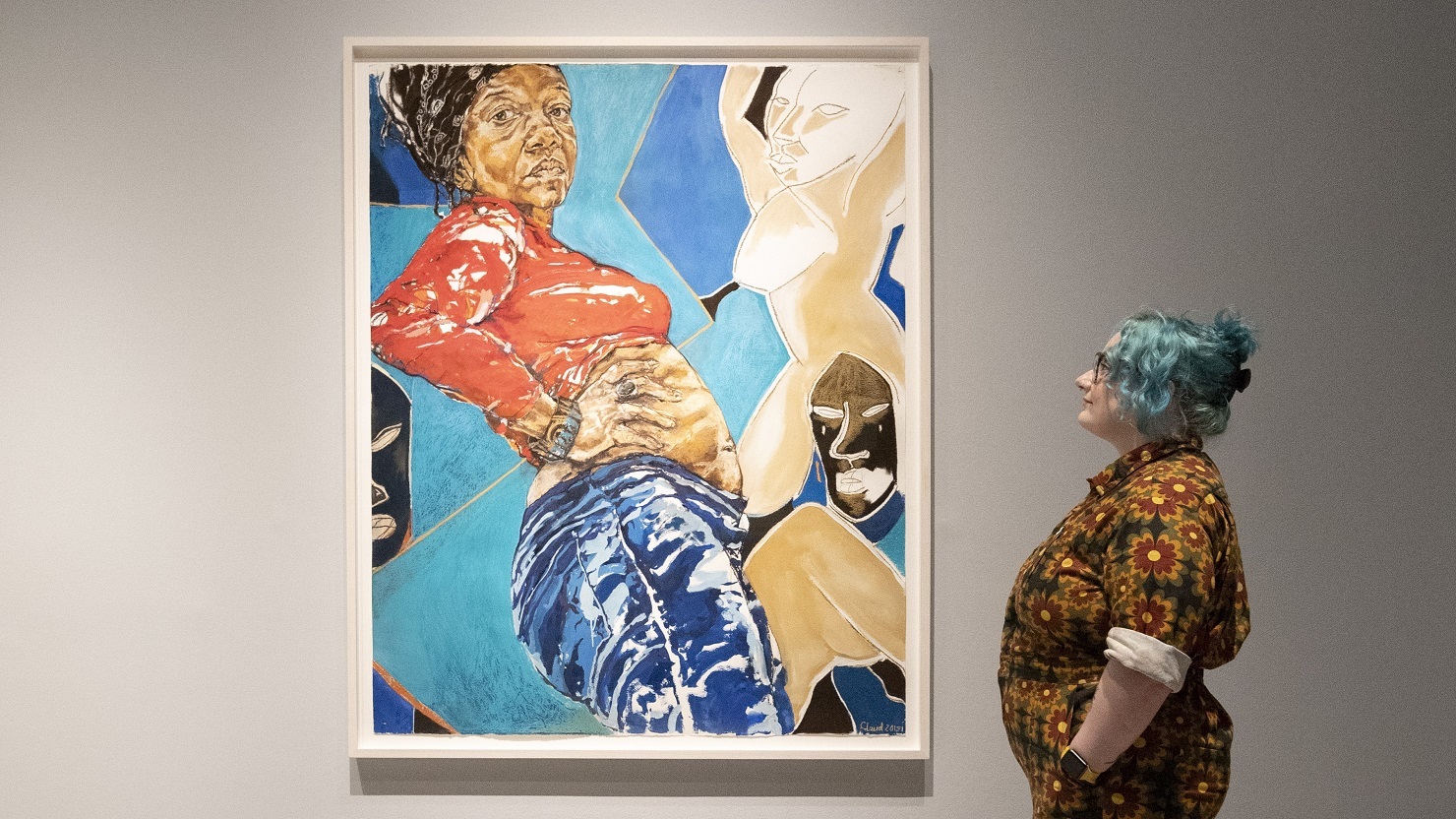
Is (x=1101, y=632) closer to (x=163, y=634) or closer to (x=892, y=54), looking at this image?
(x=892, y=54)

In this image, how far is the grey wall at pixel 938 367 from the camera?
197 cm

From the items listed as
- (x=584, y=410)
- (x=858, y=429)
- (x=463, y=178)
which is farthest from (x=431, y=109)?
(x=858, y=429)

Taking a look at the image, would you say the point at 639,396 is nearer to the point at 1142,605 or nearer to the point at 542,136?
the point at 542,136

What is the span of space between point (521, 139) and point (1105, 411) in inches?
46.3

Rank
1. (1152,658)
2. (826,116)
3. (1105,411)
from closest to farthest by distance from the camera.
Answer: (1152,658) → (1105,411) → (826,116)

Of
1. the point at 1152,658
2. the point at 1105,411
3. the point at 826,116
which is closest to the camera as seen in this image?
the point at 1152,658

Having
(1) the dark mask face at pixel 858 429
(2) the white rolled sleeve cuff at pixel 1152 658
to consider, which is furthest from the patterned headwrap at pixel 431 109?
(2) the white rolled sleeve cuff at pixel 1152 658

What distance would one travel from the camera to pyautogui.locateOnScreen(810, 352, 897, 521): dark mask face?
76.2 inches

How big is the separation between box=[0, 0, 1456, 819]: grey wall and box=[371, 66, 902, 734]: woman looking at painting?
0.16 metres

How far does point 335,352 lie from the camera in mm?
1987

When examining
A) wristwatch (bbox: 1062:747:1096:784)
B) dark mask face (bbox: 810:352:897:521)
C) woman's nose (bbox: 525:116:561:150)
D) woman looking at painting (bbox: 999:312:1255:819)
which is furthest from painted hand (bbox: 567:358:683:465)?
wristwatch (bbox: 1062:747:1096:784)

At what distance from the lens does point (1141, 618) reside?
1.30 metres

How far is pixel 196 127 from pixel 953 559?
1710mm

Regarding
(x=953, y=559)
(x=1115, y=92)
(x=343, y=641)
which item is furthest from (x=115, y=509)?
(x=1115, y=92)
